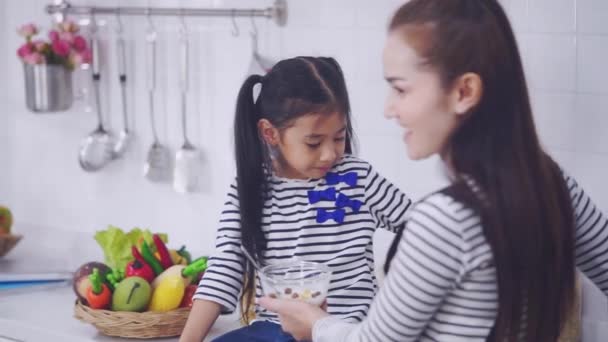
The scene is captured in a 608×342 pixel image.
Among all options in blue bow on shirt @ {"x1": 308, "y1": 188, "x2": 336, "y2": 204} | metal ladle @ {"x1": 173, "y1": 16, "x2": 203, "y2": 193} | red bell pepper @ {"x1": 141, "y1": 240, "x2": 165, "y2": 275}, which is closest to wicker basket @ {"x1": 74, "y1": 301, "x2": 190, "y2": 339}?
red bell pepper @ {"x1": 141, "y1": 240, "x2": 165, "y2": 275}

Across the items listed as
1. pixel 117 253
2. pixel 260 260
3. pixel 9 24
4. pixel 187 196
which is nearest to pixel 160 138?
pixel 187 196

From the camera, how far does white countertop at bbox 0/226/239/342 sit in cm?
179

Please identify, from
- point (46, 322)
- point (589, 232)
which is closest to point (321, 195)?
point (589, 232)

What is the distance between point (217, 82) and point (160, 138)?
0.73 ft

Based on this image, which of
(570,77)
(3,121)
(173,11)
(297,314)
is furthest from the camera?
(3,121)

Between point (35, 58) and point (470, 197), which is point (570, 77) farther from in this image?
point (35, 58)

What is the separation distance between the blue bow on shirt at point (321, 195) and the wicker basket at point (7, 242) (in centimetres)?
109

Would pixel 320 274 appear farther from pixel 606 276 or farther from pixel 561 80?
pixel 561 80

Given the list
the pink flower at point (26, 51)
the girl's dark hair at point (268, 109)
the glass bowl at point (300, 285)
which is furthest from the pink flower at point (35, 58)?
the glass bowl at point (300, 285)

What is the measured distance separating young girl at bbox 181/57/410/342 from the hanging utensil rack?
57cm

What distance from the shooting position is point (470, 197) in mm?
1041

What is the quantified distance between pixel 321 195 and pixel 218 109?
77 centimetres

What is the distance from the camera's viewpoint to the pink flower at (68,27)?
2.30 meters

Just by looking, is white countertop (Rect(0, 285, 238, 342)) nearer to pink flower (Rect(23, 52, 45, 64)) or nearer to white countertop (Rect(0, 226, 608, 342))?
white countertop (Rect(0, 226, 608, 342))
